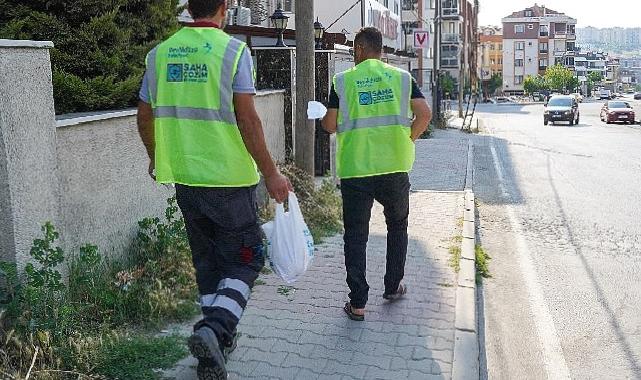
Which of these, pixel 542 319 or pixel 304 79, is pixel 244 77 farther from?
pixel 304 79

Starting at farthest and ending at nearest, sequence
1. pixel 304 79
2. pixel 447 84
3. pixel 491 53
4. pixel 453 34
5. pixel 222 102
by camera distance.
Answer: pixel 491 53 → pixel 453 34 → pixel 447 84 → pixel 304 79 → pixel 222 102

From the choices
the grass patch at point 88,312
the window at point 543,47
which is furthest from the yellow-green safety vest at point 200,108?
the window at point 543,47

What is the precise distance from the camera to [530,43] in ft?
465

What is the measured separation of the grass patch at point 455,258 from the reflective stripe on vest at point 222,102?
384 cm

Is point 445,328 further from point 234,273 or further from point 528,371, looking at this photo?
point 234,273

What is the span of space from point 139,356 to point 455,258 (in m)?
4.03

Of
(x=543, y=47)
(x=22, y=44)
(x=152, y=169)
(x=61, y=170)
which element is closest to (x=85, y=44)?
(x=61, y=170)

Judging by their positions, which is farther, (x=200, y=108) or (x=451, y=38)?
(x=451, y=38)

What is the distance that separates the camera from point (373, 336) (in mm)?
5137

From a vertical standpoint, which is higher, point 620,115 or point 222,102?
point 222,102

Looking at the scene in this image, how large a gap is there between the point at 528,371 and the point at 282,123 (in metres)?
6.20

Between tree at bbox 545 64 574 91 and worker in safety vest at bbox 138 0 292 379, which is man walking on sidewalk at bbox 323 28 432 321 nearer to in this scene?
worker in safety vest at bbox 138 0 292 379

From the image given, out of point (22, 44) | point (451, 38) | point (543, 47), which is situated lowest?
point (22, 44)

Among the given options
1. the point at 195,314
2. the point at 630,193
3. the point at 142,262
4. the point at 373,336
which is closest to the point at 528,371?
the point at 373,336
